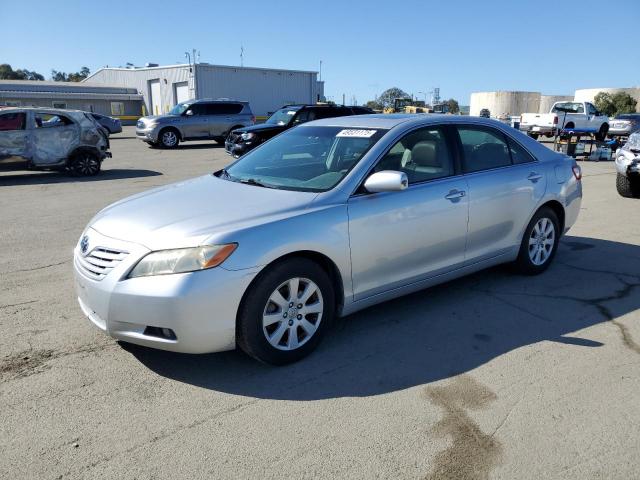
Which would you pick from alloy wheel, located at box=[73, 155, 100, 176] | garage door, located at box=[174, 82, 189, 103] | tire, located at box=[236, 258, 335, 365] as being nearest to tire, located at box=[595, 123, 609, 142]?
alloy wheel, located at box=[73, 155, 100, 176]

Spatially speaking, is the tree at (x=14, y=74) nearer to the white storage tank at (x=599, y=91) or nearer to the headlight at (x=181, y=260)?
the white storage tank at (x=599, y=91)

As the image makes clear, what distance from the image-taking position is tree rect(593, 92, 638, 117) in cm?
6166

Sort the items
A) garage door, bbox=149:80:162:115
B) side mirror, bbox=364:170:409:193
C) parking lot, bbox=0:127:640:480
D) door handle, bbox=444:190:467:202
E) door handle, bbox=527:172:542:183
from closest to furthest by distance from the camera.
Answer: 1. parking lot, bbox=0:127:640:480
2. side mirror, bbox=364:170:409:193
3. door handle, bbox=444:190:467:202
4. door handle, bbox=527:172:542:183
5. garage door, bbox=149:80:162:115

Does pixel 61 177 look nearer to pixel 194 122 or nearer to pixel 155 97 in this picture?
pixel 194 122

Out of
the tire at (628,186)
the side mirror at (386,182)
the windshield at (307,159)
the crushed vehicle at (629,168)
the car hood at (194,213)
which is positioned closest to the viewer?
the car hood at (194,213)

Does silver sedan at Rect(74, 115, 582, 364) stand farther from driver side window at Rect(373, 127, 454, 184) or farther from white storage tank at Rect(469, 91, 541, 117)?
white storage tank at Rect(469, 91, 541, 117)

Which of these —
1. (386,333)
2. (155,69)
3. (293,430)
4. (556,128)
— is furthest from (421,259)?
(155,69)

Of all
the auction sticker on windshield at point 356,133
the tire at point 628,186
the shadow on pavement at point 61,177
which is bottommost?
the shadow on pavement at point 61,177

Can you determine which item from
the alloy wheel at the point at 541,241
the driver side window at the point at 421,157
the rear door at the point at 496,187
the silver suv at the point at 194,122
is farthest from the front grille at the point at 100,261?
the silver suv at the point at 194,122

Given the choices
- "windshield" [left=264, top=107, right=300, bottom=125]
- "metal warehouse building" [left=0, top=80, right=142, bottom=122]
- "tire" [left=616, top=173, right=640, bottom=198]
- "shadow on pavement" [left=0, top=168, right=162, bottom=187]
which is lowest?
"shadow on pavement" [left=0, top=168, right=162, bottom=187]

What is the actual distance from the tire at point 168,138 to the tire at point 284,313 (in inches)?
768

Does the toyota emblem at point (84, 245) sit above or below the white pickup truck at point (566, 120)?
below

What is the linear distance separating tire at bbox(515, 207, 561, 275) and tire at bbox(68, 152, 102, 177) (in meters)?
11.4

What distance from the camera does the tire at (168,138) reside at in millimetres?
21641
